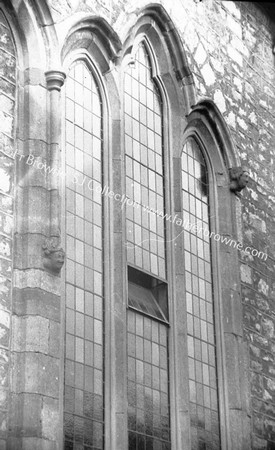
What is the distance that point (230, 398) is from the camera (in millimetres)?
15719

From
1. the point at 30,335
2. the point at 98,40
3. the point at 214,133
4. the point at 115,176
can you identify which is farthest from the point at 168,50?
the point at 30,335

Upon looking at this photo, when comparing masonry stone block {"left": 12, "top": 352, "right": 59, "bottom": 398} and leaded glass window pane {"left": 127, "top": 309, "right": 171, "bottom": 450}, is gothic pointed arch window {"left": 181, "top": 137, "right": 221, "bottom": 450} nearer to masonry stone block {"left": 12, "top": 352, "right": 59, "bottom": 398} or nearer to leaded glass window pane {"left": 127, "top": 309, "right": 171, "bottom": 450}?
leaded glass window pane {"left": 127, "top": 309, "right": 171, "bottom": 450}

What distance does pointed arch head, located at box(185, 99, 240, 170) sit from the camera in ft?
56.5

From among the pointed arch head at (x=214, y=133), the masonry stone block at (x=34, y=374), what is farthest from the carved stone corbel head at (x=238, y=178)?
the masonry stone block at (x=34, y=374)

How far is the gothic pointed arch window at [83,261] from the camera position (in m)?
13.2

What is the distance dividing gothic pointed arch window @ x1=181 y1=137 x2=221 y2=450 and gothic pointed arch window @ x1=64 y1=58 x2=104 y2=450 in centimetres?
198

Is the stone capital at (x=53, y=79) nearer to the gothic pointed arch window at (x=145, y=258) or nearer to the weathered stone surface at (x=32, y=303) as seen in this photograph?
the gothic pointed arch window at (x=145, y=258)

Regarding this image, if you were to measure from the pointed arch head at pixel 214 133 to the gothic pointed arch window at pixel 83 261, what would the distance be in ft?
7.79

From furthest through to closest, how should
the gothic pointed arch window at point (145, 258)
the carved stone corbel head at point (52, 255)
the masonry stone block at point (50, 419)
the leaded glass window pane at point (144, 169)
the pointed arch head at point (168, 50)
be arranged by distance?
the pointed arch head at point (168, 50)
the leaded glass window pane at point (144, 169)
the gothic pointed arch window at point (145, 258)
the carved stone corbel head at point (52, 255)
the masonry stone block at point (50, 419)

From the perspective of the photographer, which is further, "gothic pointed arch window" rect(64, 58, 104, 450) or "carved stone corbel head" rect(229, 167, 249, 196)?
"carved stone corbel head" rect(229, 167, 249, 196)

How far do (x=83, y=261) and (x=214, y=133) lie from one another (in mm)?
4360

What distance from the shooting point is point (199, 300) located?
52.6 ft

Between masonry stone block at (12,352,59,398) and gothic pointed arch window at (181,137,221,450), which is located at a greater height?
gothic pointed arch window at (181,137,221,450)

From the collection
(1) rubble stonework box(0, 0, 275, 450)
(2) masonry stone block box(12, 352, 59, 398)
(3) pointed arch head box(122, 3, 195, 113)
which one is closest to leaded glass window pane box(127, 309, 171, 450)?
(1) rubble stonework box(0, 0, 275, 450)
